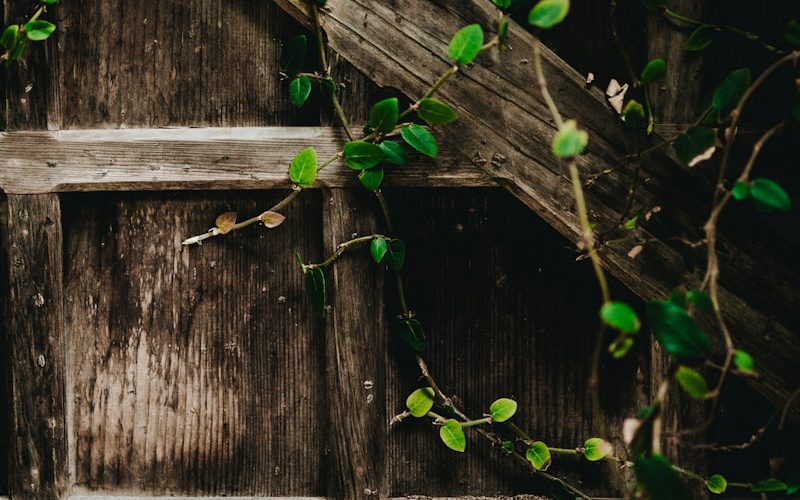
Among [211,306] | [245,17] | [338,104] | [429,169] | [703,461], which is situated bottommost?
[703,461]

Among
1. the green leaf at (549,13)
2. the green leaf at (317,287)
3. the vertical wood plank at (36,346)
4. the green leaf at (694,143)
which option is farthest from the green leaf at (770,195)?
the vertical wood plank at (36,346)

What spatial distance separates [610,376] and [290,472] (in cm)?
65

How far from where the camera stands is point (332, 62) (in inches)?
38.9

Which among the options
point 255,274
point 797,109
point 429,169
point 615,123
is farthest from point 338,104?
point 797,109

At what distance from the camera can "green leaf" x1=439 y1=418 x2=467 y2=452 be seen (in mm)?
1010

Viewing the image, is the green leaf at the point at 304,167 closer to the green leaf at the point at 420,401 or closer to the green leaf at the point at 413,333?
the green leaf at the point at 413,333

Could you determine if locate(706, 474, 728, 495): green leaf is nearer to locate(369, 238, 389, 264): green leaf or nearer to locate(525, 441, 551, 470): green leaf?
locate(525, 441, 551, 470): green leaf

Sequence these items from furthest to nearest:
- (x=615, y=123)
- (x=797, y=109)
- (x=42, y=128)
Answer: (x=42, y=128) < (x=615, y=123) < (x=797, y=109)

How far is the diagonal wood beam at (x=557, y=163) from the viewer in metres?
0.93

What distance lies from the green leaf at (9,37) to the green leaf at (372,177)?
0.66 m

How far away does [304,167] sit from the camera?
96 cm

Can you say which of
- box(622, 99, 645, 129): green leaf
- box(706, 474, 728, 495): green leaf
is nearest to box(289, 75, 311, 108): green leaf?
box(622, 99, 645, 129): green leaf

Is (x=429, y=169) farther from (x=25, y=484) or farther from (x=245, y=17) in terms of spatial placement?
(x=25, y=484)

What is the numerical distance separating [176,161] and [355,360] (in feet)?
1.60
